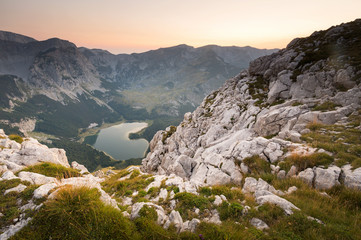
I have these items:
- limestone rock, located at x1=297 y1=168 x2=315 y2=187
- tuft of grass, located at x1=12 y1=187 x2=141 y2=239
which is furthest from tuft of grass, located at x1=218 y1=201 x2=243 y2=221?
limestone rock, located at x1=297 y1=168 x2=315 y2=187

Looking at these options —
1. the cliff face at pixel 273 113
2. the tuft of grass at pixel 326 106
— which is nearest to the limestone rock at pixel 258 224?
the cliff face at pixel 273 113

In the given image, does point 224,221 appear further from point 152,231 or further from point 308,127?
point 308,127

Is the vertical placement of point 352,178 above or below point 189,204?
above

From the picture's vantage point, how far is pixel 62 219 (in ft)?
16.9

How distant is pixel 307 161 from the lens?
424 inches

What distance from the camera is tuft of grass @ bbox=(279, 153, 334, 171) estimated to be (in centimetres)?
1034

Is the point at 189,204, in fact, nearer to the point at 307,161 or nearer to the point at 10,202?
the point at 10,202

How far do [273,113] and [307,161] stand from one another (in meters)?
13.9

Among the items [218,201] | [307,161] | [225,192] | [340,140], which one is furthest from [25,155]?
[340,140]

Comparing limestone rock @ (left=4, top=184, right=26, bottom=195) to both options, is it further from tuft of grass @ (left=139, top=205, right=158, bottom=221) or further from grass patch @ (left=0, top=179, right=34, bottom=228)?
tuft of grass @ (left=139, top=205, right=158, bottom=221)

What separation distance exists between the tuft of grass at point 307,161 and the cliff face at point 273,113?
551 mm

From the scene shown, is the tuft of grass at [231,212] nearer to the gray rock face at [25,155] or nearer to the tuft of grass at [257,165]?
the tuft of grass at [257,165]

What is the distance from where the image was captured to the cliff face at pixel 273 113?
48.5 feet

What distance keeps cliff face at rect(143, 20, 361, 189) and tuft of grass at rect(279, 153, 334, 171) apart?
551 mm
